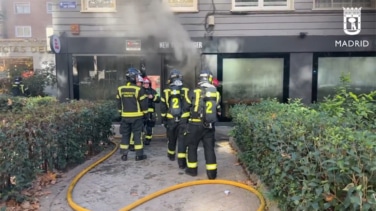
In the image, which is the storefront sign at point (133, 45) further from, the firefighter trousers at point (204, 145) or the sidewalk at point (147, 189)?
the firefighter trousers at point (204, 145)

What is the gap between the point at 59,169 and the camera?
626 centimetres

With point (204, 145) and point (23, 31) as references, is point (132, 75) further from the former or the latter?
point (23, 31)

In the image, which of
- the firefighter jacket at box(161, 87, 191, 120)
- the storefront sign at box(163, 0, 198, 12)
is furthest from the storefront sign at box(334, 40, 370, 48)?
the firefighter jacket at box(161, 87, 191, 120)

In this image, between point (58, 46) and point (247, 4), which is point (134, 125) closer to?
point (58, 46)

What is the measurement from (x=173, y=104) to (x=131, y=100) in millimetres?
828

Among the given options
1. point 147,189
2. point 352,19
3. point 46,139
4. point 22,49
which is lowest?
point 147,189

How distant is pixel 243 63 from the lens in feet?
37.7

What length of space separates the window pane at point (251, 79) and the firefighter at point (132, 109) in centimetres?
482

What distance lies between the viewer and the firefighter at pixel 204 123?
586 cm

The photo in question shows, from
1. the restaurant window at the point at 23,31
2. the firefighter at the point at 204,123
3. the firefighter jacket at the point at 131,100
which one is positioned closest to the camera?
the firefighter at the point at 204,123

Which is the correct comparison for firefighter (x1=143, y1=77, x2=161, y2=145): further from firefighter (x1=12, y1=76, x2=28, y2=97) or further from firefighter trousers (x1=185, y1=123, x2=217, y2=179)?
firefighter (x1=12, y1=76, x2=28, y2=97)

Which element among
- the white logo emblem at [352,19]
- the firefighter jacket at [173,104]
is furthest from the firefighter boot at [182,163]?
the white logo emblem at [352,19]

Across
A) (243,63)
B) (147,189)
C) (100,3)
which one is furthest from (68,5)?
(147,189)

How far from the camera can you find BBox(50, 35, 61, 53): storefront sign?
35.6 feet
